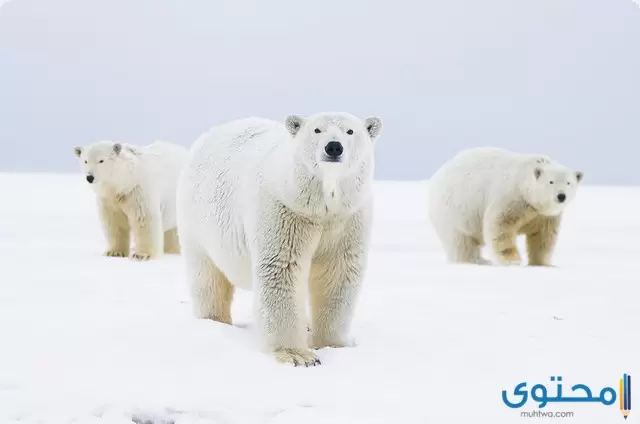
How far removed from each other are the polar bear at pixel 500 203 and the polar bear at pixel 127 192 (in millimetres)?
3824

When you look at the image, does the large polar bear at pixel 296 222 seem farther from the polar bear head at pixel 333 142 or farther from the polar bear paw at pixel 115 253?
the polar bear paw at pixel 115 253

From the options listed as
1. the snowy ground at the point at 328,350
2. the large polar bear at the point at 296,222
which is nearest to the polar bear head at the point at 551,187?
the snowy ground at the point at 328,350

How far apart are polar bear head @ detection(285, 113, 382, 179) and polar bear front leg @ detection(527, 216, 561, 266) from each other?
5907 millimetres

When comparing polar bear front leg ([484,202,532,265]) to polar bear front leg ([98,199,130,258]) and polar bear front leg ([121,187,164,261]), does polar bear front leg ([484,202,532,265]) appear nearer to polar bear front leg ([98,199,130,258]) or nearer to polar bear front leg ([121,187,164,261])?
polar bear front leg ([121,187,164,261])

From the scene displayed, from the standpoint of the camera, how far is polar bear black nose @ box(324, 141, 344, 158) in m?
4.17

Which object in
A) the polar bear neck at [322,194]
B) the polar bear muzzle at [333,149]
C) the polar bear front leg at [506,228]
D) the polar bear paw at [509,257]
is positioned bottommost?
the polar bear paw at [509,257]

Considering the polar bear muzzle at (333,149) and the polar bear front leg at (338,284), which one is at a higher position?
the polar bear muzzle at (333,149)

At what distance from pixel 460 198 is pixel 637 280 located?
276 cm

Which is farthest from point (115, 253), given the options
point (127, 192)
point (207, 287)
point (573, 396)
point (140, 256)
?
point (573, 396)

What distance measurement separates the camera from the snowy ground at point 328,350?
3.69 m

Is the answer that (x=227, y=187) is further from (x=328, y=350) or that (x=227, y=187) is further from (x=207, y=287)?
(x=328, y=350)

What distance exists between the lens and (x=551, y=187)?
9477 millimetres

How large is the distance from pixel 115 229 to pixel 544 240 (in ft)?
18.4

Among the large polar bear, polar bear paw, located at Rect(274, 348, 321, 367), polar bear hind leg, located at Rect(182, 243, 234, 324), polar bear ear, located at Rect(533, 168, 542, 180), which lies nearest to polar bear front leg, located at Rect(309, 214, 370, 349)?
the large polar bear
